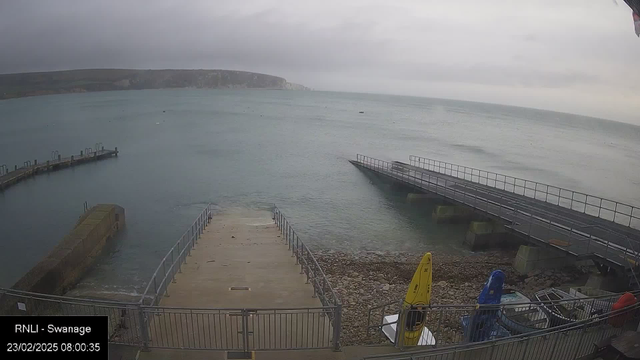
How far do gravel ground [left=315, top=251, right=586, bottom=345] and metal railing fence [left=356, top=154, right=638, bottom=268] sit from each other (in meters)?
1.47

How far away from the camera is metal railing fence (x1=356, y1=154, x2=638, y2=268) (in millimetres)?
15023

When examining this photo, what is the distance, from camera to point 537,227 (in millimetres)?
19047

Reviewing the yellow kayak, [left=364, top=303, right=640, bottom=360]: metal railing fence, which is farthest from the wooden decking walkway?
the yellow kayak

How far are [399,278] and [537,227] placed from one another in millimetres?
7614

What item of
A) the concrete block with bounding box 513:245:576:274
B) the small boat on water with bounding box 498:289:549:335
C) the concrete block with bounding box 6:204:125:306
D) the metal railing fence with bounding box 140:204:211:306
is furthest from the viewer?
the concrete block with bounding box 513:245:576:274

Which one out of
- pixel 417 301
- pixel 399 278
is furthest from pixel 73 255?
pixel 417 301

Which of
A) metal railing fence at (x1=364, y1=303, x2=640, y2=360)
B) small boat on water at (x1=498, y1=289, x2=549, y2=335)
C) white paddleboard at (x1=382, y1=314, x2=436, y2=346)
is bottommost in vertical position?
white paddleboard at (x1=382, y1=314, x2=436, y2=346)

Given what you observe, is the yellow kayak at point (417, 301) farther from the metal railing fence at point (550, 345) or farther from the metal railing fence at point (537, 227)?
the metal railing fence at point (537, 227)

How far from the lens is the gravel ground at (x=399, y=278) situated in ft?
45.2

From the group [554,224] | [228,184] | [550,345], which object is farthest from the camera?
[228,184]

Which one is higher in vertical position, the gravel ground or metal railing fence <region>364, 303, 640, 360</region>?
metal railing fence <region>364, 303, 640, 360</region>

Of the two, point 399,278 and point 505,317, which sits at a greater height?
point 505,317

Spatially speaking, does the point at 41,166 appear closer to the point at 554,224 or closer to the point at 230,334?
the point at 230,334

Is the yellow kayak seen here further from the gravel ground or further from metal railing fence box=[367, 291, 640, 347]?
the gravel ground
